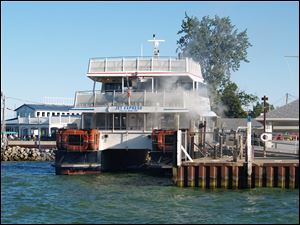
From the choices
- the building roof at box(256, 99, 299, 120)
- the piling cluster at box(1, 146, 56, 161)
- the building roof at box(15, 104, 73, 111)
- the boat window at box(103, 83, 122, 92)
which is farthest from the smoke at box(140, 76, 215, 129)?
the building roof at box(15, 104, 73, 111)

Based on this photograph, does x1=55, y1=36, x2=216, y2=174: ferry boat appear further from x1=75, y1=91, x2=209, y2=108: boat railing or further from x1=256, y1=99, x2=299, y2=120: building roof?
x1=256, y1=99, x2=299, y2=120: building roof

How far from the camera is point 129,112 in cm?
3156

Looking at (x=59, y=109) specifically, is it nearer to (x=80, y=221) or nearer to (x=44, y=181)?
(x=44, y=181)

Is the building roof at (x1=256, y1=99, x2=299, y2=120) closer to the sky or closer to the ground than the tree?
closer to the ground

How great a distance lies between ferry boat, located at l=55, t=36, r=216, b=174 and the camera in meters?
30.0

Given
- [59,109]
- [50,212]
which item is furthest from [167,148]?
[59,109]

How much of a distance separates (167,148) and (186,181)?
486 centimetres

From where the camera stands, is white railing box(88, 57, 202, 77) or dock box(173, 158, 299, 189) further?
white railing box(88, 57, 202, 77)

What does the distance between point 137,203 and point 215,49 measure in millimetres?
47596

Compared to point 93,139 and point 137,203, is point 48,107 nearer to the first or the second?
point 93,139

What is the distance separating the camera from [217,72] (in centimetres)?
6581

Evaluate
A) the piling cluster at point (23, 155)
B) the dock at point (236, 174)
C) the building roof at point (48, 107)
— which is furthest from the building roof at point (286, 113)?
the building roof at point (48, 107)

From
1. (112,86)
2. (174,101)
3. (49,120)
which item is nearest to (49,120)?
(49,120)

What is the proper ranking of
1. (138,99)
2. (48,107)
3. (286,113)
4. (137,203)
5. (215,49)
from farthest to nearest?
1. (48,107)
2. (215,49)
3. (286,113)
4. (138,99)
5. (137,203)
